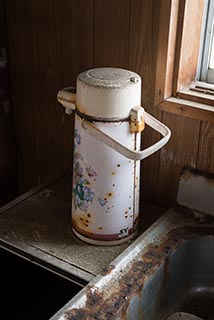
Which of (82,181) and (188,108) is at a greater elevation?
(188,108)

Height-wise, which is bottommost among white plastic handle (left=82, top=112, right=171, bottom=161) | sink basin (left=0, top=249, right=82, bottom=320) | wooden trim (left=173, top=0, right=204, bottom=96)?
sink basin (left=0, top=249, right=82, bottom=320)

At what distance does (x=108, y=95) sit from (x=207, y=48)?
1.16ft

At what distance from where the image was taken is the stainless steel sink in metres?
1.00

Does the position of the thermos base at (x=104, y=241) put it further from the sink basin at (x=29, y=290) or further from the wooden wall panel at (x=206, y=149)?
the wooden wall panel at (x=206, y=149)

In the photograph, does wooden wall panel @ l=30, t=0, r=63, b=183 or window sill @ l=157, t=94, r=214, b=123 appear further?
wooden wall panel @ l=30, t=0, r=63, b=183

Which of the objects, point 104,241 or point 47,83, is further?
point 47,83

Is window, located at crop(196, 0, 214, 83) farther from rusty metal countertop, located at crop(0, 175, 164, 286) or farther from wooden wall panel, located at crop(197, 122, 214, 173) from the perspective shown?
rusty metal countertop, located at crop(0, 175, 164, 286)

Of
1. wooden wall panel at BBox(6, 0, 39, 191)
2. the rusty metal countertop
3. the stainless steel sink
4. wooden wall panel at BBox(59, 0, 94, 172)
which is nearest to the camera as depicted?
the stainless steel sink

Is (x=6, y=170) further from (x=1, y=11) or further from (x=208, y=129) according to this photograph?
(x=208, y=129)

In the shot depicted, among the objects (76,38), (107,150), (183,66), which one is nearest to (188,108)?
(183,66)

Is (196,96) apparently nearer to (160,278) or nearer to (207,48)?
(207,48)

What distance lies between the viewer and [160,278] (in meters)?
1.14

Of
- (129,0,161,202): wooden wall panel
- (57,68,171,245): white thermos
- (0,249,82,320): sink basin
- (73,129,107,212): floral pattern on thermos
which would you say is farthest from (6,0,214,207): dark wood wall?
(0,249,82,320): sink basin

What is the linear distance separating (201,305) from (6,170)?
73 cm
